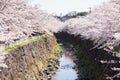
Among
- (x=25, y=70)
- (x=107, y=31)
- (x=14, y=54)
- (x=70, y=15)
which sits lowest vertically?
(x=70, y=15)

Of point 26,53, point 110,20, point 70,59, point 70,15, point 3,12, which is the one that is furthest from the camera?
point 70,15

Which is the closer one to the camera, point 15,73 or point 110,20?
point 110,20

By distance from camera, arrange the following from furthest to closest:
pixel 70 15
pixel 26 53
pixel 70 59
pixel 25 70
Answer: pixel 70 15 → pixel 70 59 → pixel 26 53 → pixel 25 70

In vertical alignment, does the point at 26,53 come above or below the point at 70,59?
above

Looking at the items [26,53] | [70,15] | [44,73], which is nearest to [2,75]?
[26,53]

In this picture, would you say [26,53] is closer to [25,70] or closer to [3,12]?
[25,70]

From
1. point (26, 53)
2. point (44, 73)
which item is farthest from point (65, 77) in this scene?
point (26, 53)

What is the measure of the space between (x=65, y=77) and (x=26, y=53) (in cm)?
587

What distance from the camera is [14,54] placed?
68.4 ft

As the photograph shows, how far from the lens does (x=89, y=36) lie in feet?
103

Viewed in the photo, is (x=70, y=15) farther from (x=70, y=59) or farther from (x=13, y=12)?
(x=13, y=12)

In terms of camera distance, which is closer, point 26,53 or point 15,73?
point 15,73

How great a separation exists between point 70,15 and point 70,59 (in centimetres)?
8496

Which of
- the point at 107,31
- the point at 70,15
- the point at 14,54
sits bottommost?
the point at 70,15
